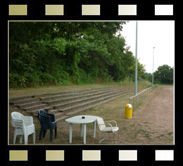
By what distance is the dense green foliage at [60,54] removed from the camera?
22.4 ft

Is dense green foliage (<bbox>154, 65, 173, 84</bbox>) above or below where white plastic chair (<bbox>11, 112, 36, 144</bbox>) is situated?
above

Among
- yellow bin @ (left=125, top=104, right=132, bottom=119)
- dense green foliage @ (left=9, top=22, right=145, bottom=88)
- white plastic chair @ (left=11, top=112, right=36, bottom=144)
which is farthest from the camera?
yellow bin @ (left=125, top=104, right=132, bottom=119)

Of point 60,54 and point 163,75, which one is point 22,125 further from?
point 163,75

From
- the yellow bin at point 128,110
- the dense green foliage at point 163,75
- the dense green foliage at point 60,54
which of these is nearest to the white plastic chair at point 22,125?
the dense green foliage at point 60,54

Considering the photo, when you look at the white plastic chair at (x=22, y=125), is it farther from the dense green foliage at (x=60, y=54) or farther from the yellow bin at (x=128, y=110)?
the yellow bin at (x=128, y=110)

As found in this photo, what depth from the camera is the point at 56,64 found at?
1570 cm

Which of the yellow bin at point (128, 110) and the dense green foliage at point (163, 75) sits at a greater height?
the dense green foliage at point (163, 75)

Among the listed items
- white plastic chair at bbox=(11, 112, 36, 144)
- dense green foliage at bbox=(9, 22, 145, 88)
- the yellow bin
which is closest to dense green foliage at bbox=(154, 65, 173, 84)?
dense green foliage at bbox=(9, 22, 145, 88)

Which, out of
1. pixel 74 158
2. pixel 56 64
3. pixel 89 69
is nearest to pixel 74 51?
pixel 56 64

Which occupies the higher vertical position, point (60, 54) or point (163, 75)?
point (60, 54)

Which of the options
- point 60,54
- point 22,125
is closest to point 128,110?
point 22,125

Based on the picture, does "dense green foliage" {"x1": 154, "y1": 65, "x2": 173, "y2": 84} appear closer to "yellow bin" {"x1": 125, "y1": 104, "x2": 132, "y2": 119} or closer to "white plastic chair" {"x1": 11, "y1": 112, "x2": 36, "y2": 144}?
"yellow bin" {"x1": 125, "y1": 104, "x2": 132, "y2": 119}

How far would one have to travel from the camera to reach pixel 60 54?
1678cm

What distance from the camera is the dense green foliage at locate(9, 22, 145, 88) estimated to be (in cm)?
683
